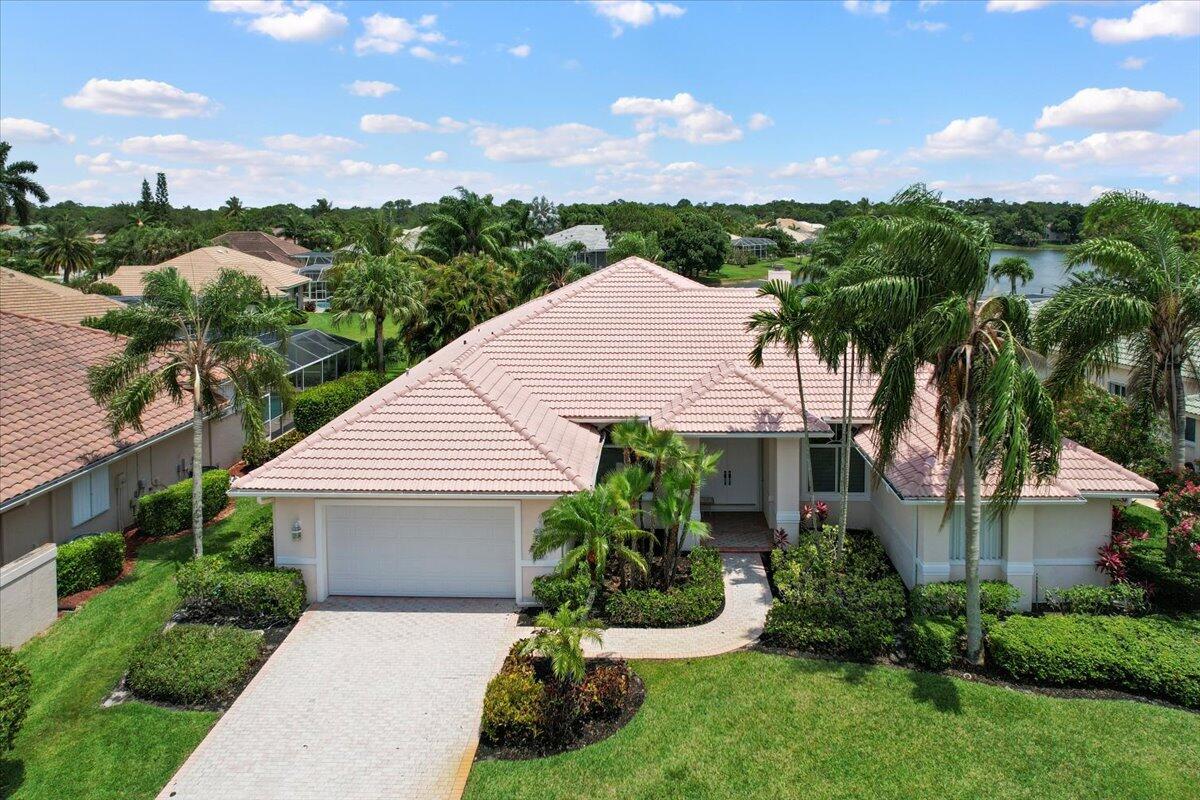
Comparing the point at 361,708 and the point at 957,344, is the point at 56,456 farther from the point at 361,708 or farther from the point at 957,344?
the point at 957,344

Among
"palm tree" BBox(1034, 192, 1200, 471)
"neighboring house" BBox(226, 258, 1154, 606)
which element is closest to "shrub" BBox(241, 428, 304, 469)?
"neighboring house" BBox(226, 258, 1154, 606)

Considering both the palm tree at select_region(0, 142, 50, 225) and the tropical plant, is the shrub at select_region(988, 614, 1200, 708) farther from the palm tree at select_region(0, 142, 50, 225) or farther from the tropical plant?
the palm tree at select_region(0, 142, 50, 225)

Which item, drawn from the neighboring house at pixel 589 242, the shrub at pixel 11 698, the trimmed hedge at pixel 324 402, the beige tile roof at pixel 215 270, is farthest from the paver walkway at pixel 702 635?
the neighboring house at pixel 589 242

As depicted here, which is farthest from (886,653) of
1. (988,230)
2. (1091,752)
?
(988,230)

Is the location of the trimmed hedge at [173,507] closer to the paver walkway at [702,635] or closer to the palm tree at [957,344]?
the paver walkway at [702,635]

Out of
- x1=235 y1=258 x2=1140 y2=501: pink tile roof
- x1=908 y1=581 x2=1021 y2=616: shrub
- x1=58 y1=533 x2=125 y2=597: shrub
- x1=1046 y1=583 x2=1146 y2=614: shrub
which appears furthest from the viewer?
x1=58 y1=533 x2=125 y2=597: shrub

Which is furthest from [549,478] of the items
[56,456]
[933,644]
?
[56,456]

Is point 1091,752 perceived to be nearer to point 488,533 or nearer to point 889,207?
point 889,207
